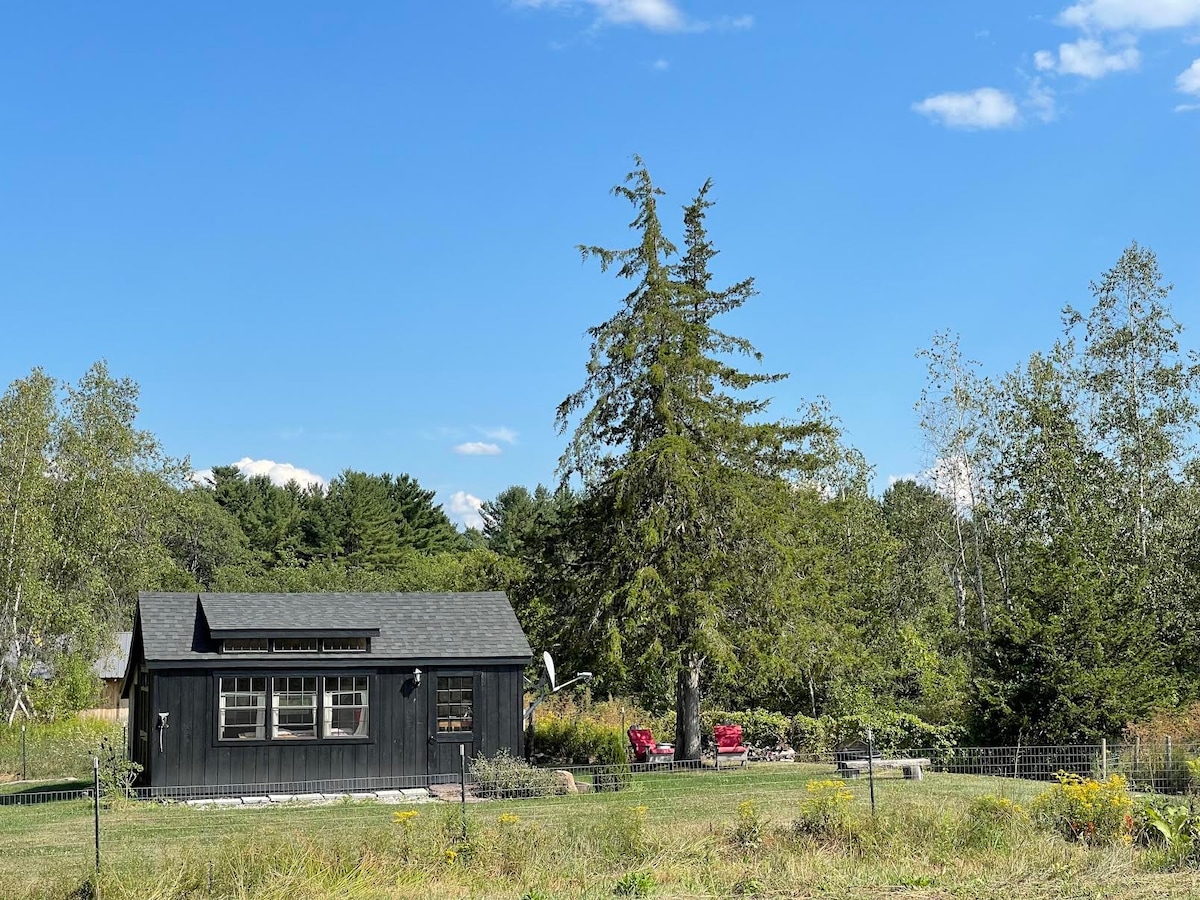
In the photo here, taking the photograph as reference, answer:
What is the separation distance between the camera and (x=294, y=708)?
2062cm

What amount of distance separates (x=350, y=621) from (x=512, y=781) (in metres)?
4.23

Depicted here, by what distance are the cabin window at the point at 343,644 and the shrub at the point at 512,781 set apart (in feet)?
10.3

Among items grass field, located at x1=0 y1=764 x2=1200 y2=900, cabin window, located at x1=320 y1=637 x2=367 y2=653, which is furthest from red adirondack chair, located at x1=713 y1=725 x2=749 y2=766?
grass field, located at x1=0 y1=764 x2=1200 y2=900

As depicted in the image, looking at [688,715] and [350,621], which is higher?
[350,621]

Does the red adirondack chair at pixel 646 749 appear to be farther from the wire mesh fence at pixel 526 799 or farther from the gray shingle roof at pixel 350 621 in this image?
the gray shingle roof at pixel 350 621

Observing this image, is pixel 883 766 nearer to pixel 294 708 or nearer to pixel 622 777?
pixel 622 777

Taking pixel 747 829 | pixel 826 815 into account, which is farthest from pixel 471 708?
pixel 826 815

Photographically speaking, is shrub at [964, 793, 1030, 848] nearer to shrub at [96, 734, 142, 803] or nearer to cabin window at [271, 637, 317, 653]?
cabin window at [271, 637, 317, 653]

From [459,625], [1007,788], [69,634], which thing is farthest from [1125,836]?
[69,634]

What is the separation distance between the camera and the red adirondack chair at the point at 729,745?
79.7ft

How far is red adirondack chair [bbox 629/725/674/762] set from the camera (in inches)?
944

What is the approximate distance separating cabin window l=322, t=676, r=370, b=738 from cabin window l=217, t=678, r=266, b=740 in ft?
3.51

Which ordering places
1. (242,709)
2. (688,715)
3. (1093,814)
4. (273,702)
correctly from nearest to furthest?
(1093,814) → (242,709) → (273,702) → (688,715)

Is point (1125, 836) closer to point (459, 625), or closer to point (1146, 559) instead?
point (459, 625)
